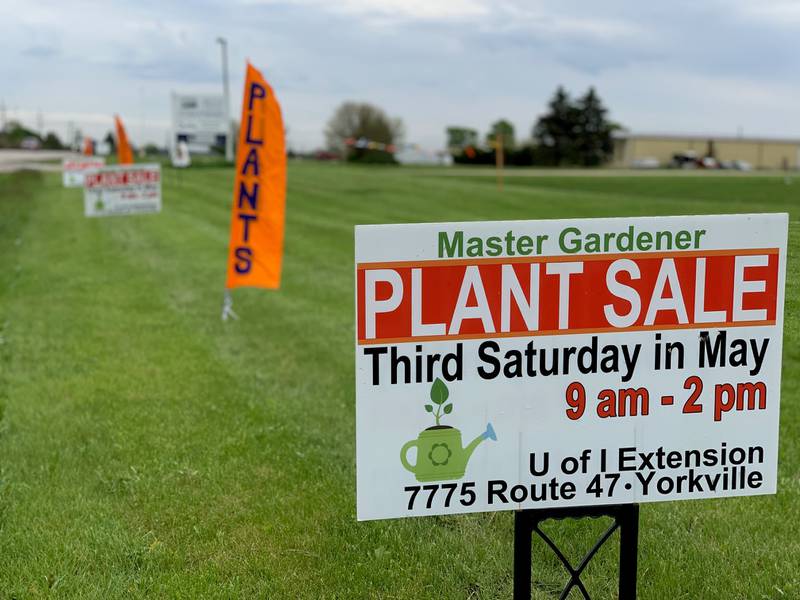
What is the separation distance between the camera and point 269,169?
923 cm

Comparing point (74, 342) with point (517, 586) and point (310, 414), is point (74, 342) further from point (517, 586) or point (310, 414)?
point (517, 586)

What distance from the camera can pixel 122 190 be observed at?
16.9 m

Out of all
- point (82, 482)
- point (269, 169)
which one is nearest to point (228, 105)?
point (269, 169)

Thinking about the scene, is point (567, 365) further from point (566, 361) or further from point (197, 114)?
point (197, 114)

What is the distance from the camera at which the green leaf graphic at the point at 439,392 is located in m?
2.97

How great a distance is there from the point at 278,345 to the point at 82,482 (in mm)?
4008

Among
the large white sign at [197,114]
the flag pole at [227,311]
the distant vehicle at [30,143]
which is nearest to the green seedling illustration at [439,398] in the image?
the flag pole at [227,311]

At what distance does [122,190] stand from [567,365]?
15.3 meters

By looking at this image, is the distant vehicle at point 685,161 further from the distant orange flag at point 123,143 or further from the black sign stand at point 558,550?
the black sign stand at point 558,550

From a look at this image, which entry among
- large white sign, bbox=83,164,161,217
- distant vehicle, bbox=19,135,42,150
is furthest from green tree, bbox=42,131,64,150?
large white sign, bbox=83,164,161,217

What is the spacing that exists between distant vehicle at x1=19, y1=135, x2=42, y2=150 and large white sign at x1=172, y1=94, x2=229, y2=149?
62.1 metres

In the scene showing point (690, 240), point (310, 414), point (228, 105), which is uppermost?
point (228, 105)

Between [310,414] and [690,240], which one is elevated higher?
[690,240]

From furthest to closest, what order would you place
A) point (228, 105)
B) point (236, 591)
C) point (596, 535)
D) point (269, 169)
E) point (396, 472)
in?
point (228, 105), point (269, 169), point (596, 535), point (236, 591), point (396, 472)
